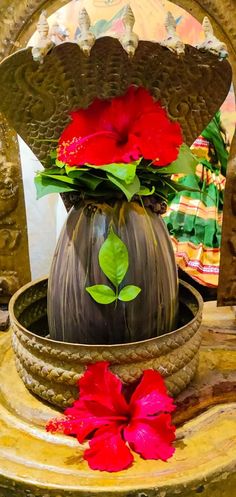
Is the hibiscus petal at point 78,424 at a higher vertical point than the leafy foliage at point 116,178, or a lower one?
lower

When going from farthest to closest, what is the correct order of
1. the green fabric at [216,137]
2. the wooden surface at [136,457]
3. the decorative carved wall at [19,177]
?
the green fabric at [216,137]
the decorative carved wall at [19,177]
the wooden surface at [136,457]

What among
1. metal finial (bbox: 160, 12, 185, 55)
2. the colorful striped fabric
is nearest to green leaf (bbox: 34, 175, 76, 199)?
metal finial (bbox: 160, 12, 185, 55)

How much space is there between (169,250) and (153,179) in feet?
0.36

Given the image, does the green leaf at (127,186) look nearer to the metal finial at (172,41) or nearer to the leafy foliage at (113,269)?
the leafy foliage at (113,269)

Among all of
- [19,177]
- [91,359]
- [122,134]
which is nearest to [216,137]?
[19,177]

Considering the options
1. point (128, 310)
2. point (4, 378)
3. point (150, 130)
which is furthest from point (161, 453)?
point (150, 130)

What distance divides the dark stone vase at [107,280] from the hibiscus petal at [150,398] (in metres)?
0.06

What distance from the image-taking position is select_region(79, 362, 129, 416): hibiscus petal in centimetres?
70

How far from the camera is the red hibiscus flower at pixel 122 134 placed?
70cm

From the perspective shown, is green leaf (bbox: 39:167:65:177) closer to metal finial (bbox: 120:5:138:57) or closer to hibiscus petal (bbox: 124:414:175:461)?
metal finial (bbox: 120:5:138:57)

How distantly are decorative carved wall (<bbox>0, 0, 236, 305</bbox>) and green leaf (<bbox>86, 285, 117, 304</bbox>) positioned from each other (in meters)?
0.37

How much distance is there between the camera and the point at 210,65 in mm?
781

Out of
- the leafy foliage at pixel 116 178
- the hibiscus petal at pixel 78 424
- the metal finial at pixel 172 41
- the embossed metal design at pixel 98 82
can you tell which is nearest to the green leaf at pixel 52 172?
the leafy foliage at pixel 116 178

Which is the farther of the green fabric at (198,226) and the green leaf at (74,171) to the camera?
the green fabric at (198,226)
